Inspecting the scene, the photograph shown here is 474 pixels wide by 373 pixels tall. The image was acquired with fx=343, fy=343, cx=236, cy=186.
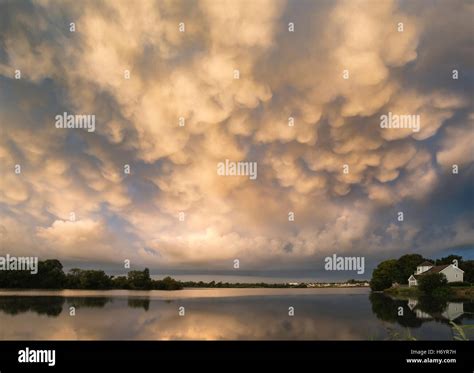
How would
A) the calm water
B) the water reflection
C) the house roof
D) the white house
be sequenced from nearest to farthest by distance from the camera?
the calm water → the water reflection → the white house → the house roof

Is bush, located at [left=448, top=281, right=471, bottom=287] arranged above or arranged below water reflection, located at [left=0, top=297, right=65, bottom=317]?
above

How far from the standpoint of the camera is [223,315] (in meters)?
10.5

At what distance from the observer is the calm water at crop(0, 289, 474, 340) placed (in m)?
9.43

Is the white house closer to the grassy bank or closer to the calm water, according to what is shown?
the grassy bank

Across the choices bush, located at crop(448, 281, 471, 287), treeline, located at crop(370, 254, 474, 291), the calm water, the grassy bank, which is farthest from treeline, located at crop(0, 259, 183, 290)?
bush, located at crop(448, 281, 471, 287)

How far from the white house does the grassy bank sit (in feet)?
0.71

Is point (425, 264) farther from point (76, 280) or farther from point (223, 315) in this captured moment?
point (76, 280)

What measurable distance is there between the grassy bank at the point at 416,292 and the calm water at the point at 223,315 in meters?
0.23
